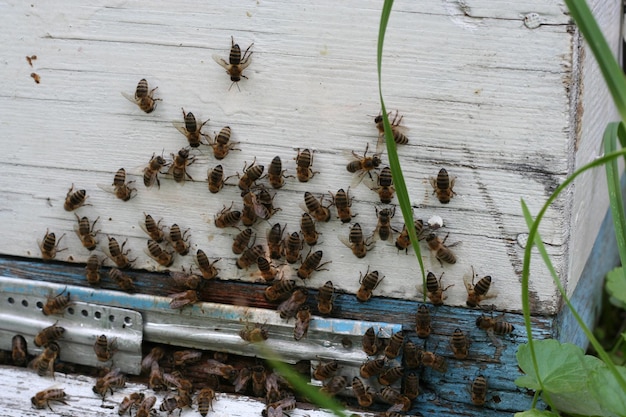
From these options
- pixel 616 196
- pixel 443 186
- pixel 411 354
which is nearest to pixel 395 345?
pixel 411 354

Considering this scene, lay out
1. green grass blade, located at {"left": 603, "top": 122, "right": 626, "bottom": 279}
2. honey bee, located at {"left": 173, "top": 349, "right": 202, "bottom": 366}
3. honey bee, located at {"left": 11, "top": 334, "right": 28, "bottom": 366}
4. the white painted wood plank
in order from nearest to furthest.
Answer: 1. green grass blade, located at {"left": 603, "top": 122, "right": 626, "bottom": 279}
2. the white painted wood plank
3. honey bee, located at {"left": 173, "top": 349, "right": 202, "bottom": 366}
4. honey bee, located at {"left": 11, "top": 334, "right": 28, "bottom": 366}

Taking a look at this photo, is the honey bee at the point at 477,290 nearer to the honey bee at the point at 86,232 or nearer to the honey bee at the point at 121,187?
the honey bee at the point at 121,187

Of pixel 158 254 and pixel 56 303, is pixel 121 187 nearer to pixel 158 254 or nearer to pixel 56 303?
pixel 158 254

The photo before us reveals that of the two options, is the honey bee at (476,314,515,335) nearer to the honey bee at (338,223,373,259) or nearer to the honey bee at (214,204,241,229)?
the honey bee at (338,223,373,259)

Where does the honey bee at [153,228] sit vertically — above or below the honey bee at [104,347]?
above

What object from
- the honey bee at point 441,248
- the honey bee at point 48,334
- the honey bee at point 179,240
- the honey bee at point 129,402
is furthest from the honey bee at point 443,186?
the honey bee at point 48,334

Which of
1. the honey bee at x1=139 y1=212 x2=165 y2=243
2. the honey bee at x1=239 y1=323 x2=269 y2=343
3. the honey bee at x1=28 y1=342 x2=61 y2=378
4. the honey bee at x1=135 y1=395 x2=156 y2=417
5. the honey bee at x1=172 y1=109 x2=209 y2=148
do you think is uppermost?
the honey bee at x1=172 y1=109 x2=209 y2=148

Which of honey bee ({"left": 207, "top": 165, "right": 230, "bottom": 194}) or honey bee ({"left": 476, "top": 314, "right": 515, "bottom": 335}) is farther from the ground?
honey bee ({"left": 207, "top": 165, "right": 230, "bottom": 194})

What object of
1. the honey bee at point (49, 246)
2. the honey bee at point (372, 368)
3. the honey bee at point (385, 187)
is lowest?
the honey bee at point (372, 368)

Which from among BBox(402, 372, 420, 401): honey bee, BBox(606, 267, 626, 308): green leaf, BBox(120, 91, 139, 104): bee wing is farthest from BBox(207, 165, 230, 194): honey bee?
BBox(606, 267, 626, 308): green leaf
